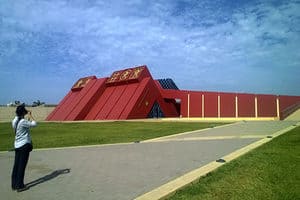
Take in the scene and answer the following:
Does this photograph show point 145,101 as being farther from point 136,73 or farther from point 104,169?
point 104,169

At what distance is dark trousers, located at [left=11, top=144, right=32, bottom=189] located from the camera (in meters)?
6.33

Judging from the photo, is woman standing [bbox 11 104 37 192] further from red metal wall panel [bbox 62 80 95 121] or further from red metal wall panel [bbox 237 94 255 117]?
red metal wall panel [bbox 62 80 95 121]

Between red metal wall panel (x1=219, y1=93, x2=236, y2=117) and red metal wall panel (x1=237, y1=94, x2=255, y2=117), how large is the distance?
716 millimetres

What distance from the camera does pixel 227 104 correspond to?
34.1 meters

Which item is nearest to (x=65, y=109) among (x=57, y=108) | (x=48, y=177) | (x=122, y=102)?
(x=57, y=108)

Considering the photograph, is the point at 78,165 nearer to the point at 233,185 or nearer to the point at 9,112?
the point at 233,185

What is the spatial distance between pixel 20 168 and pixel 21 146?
0.44 m

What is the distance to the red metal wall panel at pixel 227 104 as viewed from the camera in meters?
33.8

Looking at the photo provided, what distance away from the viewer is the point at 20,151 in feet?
21.1

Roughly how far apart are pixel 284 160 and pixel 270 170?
3.33ft

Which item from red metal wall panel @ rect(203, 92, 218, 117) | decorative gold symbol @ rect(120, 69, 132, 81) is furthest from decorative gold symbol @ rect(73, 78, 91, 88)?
red metal wall panel @ rect(203, 92, 218, 117)

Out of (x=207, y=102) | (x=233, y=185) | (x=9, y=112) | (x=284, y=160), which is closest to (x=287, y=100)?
(x=207, y=102)

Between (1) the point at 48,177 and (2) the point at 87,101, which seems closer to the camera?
(1) the point at 48,177

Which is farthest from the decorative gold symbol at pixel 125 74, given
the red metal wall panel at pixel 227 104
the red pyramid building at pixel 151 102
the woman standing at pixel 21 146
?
the woman standing at pixel 21 146
